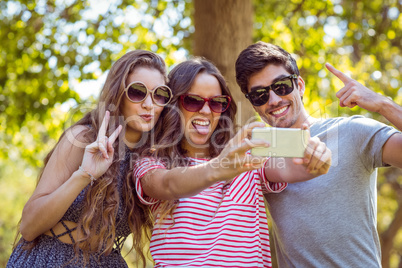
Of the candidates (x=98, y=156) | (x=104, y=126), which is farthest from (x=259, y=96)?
(x=98, y=156)

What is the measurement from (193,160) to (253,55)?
999 millimetres

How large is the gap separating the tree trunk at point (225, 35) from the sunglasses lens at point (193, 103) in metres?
1.42

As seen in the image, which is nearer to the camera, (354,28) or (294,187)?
(294,187)

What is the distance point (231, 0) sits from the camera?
16.2ft

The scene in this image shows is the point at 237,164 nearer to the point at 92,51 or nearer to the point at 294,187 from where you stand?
the point at 294,187

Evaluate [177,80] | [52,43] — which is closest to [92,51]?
[52,43]

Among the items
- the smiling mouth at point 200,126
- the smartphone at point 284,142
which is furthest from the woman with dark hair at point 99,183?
the smartphone at point 284,142

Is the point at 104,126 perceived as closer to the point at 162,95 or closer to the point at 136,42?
the point at 162,95

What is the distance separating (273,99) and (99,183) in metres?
1.49

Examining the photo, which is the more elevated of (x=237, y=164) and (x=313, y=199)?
(x=237, y=164)

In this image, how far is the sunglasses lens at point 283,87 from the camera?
3.39 m

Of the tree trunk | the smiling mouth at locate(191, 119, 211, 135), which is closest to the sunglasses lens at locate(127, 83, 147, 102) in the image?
the smiling mouth at locate(191, 119, 211, 135)

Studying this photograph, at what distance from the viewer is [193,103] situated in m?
3.37

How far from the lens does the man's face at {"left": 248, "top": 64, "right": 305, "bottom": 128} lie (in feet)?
11.1
